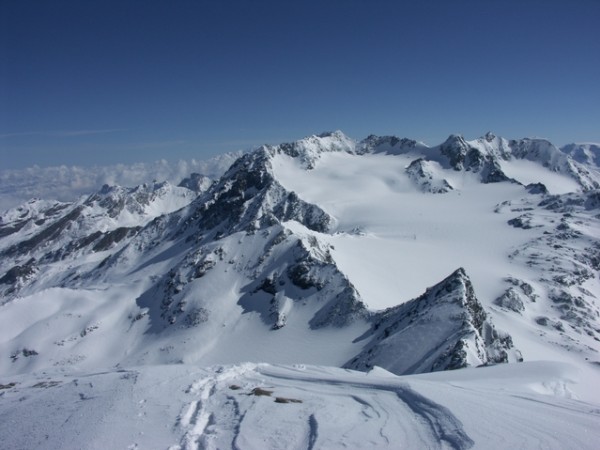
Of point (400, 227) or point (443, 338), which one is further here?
point (400, 227)

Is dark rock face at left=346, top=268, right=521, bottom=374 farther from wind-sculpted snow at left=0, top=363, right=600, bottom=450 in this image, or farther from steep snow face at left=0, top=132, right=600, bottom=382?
wind-sculpted snow at left=0, top=363, right=600, bottom=450

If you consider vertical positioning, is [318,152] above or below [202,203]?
above

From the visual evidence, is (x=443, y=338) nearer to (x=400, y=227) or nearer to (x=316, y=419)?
(x=316, y=419)

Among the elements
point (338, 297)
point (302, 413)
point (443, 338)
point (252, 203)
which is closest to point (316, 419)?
point (302, 413)

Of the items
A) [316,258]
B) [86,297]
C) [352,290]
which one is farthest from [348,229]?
[86,297]

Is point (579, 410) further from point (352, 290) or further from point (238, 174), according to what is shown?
point (238, 174)

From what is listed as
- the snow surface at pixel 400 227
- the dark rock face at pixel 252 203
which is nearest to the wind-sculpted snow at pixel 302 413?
the snow surface at pixel 400 227
